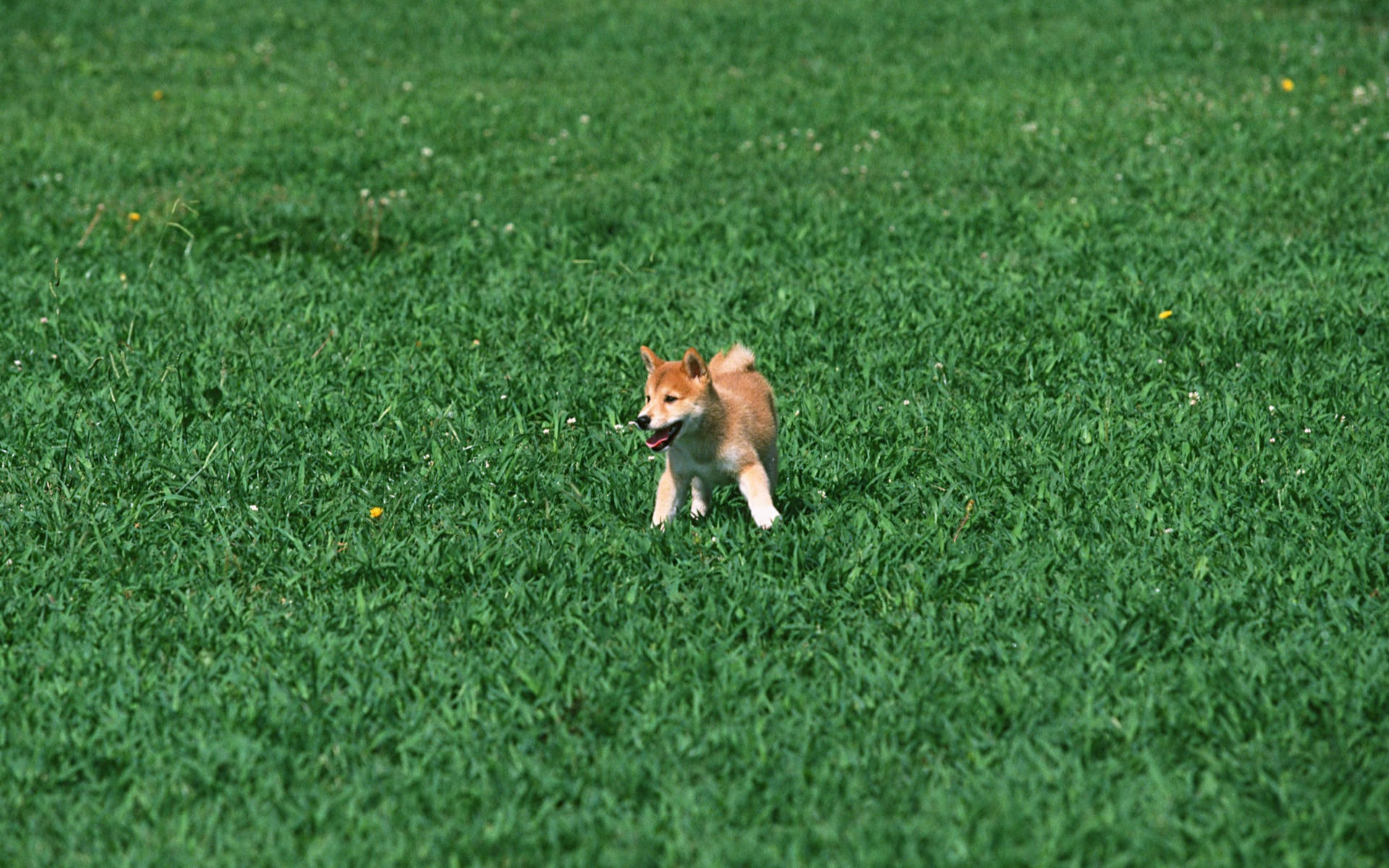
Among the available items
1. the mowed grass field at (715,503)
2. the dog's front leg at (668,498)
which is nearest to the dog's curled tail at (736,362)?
the mowed grass field at (715,503)

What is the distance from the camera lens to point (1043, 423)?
611 cm

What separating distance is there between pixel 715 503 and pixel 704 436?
492 millimetres

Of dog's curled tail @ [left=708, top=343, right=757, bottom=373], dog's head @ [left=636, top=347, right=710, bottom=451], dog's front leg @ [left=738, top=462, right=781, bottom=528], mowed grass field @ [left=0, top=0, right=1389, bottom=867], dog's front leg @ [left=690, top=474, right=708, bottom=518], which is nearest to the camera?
mowed grass field @ [left=0, top=0, right=1389, bottom=867]

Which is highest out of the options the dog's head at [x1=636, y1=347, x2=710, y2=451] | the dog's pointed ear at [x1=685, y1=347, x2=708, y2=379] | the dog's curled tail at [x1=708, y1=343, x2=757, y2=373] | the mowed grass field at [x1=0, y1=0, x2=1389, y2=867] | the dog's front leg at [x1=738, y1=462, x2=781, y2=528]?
the dog's pointed ear at [x1=685, y1=347, x2=708, y2=379]

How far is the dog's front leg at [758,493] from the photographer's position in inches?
196

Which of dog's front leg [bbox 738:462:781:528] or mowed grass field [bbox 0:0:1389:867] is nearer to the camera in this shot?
mowed grass field [bbox 0:0:1389:867]

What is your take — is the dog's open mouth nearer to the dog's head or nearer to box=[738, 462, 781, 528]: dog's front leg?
the dog's head

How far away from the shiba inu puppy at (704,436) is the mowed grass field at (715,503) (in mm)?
133

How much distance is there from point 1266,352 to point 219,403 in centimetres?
492

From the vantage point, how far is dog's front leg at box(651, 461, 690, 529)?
5.14 m

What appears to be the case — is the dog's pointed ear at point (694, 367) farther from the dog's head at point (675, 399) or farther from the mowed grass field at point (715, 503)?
the mowed grass field at point (715, 503)

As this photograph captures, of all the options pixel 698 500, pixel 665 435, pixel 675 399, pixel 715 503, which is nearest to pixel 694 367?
pixel 675 399

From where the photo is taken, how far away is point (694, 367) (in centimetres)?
492

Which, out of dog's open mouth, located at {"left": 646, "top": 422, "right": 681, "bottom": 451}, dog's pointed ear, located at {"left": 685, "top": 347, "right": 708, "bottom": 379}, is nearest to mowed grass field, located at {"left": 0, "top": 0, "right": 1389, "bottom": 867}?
dog's open mouth, located at {"left": 646, "top": 422, "right": 681, "bottom": 451}
